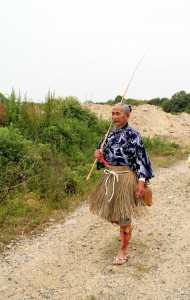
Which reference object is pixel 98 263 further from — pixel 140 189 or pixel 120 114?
pixel 120 114

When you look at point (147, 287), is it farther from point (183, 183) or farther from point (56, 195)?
point (183, 183)

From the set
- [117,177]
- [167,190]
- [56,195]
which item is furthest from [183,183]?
[117,177]

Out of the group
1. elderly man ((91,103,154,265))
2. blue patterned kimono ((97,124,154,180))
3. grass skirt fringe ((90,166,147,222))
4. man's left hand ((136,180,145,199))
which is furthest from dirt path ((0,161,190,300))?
blue patterned kimono ((97,124,154,180))

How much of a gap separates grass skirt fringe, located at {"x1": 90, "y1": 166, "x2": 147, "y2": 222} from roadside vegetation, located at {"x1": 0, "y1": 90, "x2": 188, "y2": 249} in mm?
1510

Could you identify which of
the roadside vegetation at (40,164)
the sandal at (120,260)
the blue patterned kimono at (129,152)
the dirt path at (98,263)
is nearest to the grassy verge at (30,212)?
the roadside vegetation at (40,164)

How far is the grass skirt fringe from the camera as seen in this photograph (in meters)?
3.87

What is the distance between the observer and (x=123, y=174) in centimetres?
392

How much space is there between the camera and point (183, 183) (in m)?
7.80

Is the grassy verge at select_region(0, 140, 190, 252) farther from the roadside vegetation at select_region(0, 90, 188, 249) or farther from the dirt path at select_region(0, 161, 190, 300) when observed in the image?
the dirt path at select_region(0, 161, 190, 300)

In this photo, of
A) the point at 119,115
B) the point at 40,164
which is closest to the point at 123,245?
the point at 119,115

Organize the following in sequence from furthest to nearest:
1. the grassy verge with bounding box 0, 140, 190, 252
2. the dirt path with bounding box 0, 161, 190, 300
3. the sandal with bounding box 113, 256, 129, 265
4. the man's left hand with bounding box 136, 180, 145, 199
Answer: the grassy verge with bounding box 0, 140, 190, 252
the sandal with bounding box 113, 256, 129, 265
the man's left hand with bounding box 136, 180, 145, 199
the dirt path with bounding box 0, 161, 190, 300

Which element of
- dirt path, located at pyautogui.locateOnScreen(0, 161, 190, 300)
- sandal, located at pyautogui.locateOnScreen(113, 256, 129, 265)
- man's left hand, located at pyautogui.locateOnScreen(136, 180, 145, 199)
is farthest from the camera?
sandal, located at pyautogui.locateOnScreen(113, 256, 129, 265)

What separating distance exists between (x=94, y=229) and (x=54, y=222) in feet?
2.13

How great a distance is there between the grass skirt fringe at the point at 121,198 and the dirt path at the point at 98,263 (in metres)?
0.57
